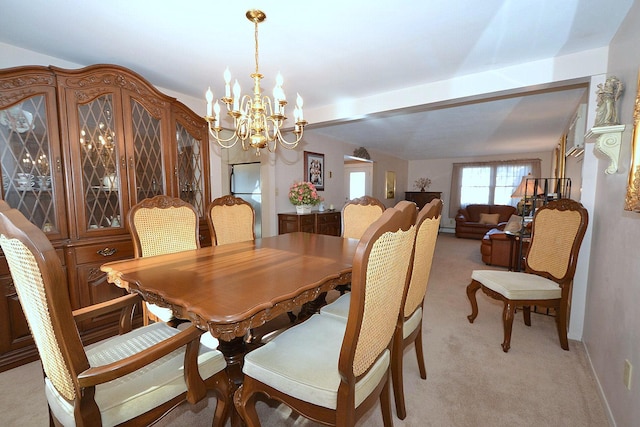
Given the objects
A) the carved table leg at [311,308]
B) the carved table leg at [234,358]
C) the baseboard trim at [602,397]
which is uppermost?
the carved table leg at [234,358]

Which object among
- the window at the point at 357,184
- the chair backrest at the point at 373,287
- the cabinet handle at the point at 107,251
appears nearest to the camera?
the chair backrest at the point at 373,287

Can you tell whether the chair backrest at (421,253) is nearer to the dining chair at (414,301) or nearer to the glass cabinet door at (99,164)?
the dining chair at (414,301)

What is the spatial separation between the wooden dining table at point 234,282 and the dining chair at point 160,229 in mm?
329

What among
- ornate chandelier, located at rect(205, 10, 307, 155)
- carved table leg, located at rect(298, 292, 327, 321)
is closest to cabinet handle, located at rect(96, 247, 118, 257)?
ornate chandelier, located at rect(205, 10, 307, 155)

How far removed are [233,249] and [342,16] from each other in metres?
1.66

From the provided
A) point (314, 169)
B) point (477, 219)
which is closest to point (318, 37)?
point (314, 169)

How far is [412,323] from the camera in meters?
1.62

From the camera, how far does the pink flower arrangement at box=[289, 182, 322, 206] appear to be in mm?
4438

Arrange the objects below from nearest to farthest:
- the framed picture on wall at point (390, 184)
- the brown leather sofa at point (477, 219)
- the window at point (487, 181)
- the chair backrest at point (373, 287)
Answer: the chair backrest at point (373, 287), the brown leather sofa at point (477, 219), the window at point (487, 181), the framed picture on wall at point (390, 184)

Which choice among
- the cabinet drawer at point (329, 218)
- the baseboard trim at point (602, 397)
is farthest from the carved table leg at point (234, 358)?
the cabinet drawer at point (329, 218)

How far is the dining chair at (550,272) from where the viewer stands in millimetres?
2127

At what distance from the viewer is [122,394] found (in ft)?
3.27

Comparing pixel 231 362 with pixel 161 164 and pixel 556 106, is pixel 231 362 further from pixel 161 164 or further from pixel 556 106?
pixel 556 106

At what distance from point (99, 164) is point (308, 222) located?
2.71m
